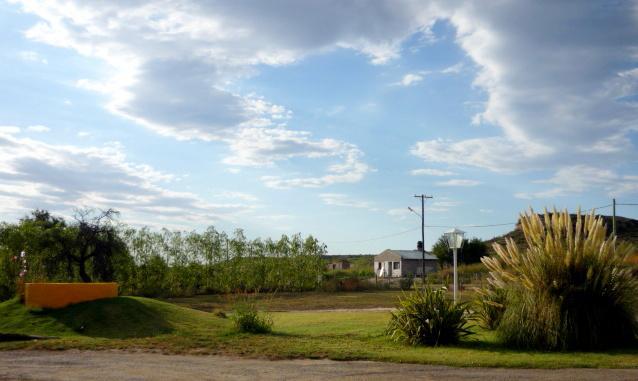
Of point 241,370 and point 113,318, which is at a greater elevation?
point 113,318

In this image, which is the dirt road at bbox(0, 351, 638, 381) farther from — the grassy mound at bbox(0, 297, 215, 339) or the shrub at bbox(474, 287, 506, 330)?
the grassy mound at bbox(0, 297, 215, 339)

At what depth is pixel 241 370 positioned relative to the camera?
10.8 meters

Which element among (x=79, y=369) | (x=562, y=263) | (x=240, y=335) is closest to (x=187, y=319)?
(x=240, y=335)

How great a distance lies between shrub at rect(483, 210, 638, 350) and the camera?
12250 millimetres

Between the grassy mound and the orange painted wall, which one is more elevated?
the orange painted wall

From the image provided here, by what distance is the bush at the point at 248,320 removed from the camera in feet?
54.2

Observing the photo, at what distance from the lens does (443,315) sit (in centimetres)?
1362

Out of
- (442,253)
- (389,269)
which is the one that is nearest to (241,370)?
(442,253)

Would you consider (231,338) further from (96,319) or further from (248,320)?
(96,319)

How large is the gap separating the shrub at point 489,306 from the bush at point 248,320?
18.3 ft

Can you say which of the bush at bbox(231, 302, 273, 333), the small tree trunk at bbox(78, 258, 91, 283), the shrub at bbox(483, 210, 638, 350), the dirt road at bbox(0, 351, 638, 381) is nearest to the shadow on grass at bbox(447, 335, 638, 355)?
the shrub at bbox(483, 210, 638, 350)

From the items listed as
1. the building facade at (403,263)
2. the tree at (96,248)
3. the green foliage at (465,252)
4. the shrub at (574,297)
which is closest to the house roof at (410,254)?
the building facade at (403,263)

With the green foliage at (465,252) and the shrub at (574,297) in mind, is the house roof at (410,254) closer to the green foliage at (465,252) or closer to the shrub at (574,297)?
the green foliage at (465,252)

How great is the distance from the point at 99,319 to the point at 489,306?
Answer: 35.6 feet
